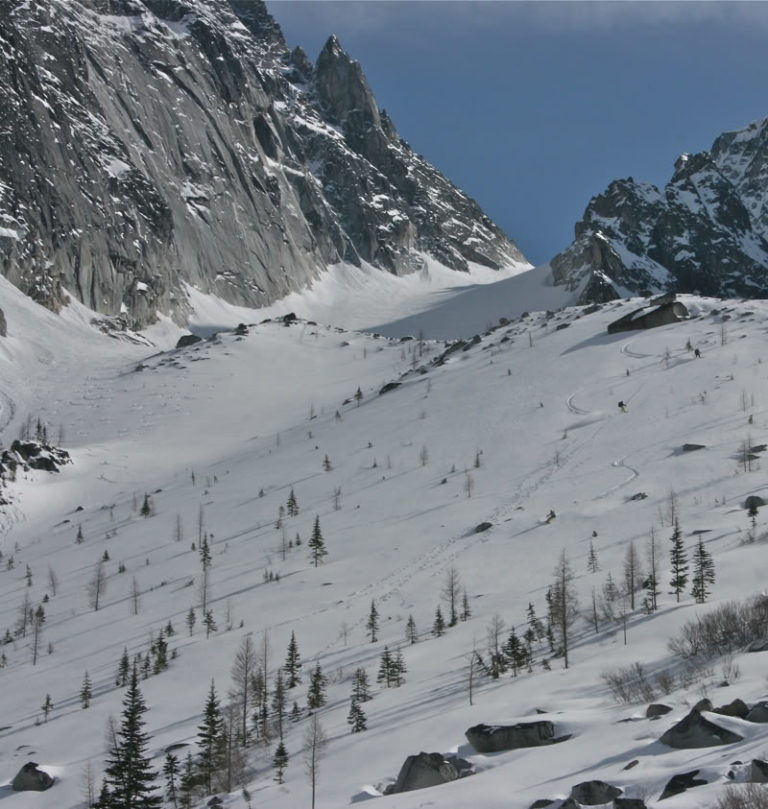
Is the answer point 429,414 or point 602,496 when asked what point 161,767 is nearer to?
point 602,496

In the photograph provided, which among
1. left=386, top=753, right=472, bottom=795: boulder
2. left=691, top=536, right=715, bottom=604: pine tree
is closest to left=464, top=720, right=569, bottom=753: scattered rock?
left=386, top=753, right=472, bottom=795: boulder

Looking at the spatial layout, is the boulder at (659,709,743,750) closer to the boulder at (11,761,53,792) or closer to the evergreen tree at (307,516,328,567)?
the boulder at (11,761,53,792)

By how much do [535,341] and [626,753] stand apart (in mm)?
107859

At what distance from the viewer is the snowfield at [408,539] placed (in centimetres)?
2875

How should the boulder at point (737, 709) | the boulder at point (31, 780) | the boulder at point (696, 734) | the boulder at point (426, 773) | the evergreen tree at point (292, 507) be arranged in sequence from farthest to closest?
the evergreen tree at point (292, 507) < the boulder at point (31, 780) < the boulder at point (426, 773) < the boulder at point (737, 709) < the boulder at point (696, 734)

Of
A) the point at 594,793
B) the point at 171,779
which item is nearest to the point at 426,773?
the point at 594,793

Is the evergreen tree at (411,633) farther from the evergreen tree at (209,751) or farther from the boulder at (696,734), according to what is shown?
the boulder at (696,734)

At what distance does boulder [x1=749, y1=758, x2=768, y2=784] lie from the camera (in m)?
17.5

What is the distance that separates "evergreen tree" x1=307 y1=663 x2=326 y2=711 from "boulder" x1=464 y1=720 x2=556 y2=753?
11775 millimetres

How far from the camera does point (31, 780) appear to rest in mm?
35188

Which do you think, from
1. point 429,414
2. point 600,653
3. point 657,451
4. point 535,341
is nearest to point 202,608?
point 600,653

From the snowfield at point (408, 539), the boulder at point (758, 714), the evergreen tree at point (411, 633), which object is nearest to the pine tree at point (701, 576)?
the snowfield at point (408, 539)

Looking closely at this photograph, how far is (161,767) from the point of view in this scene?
3425 centimetres

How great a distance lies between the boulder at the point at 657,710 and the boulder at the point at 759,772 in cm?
727
